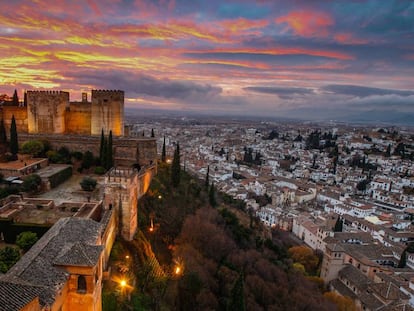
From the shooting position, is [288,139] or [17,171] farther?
[288,139]

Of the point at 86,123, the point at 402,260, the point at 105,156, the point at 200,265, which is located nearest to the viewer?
the point at 200,265

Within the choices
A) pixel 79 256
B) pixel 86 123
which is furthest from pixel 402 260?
pixel 86 123

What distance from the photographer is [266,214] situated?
39312 millimetres

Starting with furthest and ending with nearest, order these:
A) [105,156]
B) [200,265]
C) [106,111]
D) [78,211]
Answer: [106,111], [105,156], [200,265], [78,211]

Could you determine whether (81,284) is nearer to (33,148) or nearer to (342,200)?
(33,148)

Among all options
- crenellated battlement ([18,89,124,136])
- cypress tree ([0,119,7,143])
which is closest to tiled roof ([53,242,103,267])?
crenellated battlement ([18,89,124,136])

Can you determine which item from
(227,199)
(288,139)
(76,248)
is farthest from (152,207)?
(288,139)

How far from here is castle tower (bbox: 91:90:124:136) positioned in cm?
2373

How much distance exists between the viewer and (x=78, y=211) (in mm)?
14094

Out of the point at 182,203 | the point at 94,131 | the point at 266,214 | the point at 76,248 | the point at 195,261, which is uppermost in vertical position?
the point at 94,131

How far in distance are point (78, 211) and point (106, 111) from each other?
37.1ft

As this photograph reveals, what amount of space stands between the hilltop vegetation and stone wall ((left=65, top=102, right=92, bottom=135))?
657 centimetres

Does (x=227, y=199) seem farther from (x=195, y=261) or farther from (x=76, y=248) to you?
(x=76, y=248)

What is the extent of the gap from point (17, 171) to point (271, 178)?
43153 mm
